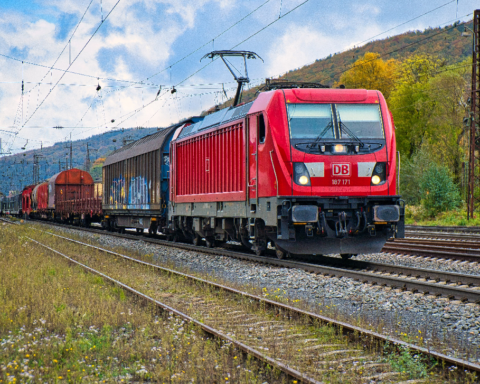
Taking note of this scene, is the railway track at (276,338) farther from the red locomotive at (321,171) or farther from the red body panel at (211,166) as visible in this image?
the red body panel at (211,166)

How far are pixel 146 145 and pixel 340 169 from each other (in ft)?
40.6

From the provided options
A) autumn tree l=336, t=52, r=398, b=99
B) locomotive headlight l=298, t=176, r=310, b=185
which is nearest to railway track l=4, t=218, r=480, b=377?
locomotive headlight l=298, t=176, r=310, b=185

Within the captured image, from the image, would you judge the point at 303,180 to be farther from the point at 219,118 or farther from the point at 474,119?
the point at 474,119

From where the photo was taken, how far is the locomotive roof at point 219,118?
44.8 ft

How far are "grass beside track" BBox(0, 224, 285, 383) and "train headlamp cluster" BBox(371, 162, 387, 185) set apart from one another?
5975 mm

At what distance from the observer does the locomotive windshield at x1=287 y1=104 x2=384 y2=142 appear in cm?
1180

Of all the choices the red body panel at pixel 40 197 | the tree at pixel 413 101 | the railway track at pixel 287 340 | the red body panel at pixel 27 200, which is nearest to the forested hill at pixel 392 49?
the tree at pixel 413 101

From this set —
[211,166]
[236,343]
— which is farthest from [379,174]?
[236,343]

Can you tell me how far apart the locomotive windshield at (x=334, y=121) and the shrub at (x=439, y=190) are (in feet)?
62.6

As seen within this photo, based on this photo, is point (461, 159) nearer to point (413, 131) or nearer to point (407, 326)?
point (413, 131)

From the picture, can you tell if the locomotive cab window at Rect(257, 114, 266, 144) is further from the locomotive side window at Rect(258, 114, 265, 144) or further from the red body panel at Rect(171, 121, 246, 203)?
the red body panel at Rect(171, 121, 246, 203)

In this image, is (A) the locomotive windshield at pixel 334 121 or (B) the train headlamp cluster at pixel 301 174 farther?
(A) the locomotive windshield at pixel 334 121

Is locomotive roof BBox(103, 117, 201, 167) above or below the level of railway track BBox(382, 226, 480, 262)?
above

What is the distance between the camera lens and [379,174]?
39.1 ft
